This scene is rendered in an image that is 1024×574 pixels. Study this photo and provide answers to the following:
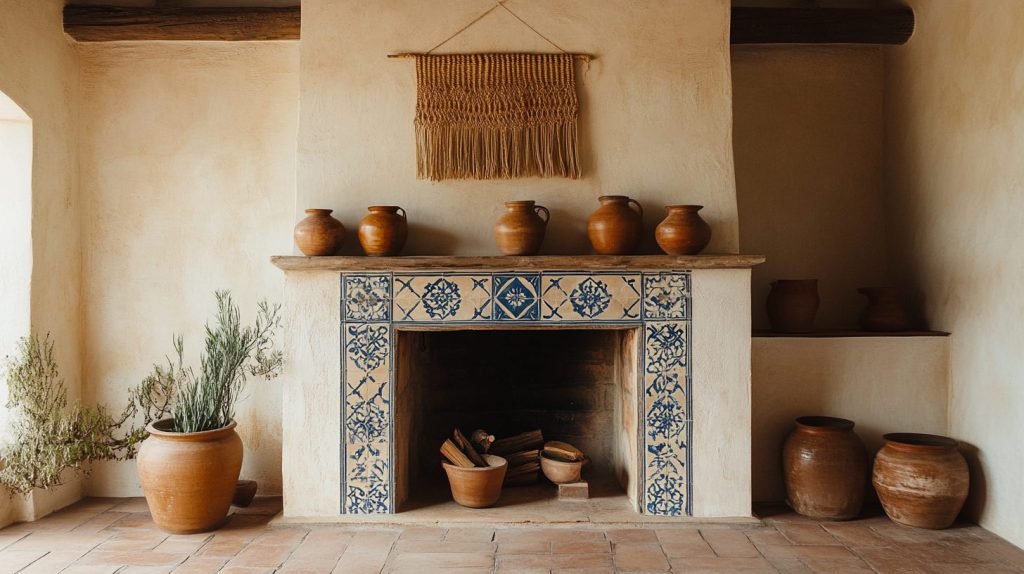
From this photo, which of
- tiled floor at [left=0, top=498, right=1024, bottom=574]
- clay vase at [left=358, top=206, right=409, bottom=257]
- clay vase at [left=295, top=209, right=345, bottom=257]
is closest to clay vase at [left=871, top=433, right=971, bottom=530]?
tiled floor at [left=0, top=498, right=1024, bottom=574]

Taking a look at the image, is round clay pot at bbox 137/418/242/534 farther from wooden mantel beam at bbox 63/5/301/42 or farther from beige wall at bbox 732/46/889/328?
beige wall at bbox 732/46/889/328

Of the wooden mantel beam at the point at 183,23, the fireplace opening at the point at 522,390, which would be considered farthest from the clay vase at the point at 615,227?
the wooden mantel beam at the point at 183,23

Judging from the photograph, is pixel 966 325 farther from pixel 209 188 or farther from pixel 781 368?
pixel 209 188

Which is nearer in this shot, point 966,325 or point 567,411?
point 966,325

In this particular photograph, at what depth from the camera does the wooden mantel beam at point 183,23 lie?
12.4ft

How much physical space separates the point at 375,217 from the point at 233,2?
1.83 m

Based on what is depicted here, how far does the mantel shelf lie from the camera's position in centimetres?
326

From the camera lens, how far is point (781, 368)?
3627mm

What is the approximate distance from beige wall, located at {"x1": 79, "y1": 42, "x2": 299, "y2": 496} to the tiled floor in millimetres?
737

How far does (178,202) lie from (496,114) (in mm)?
1894

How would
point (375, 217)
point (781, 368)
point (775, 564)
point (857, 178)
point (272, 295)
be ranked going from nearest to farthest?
point (775, 564), point (375, 217), point (781, 368), point (272, 295), point (857, 178)

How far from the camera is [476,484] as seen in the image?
3.43 meters

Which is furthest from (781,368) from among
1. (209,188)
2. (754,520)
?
(209,188)

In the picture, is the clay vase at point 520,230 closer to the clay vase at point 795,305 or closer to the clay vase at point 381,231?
the clay vase at point 381,231
